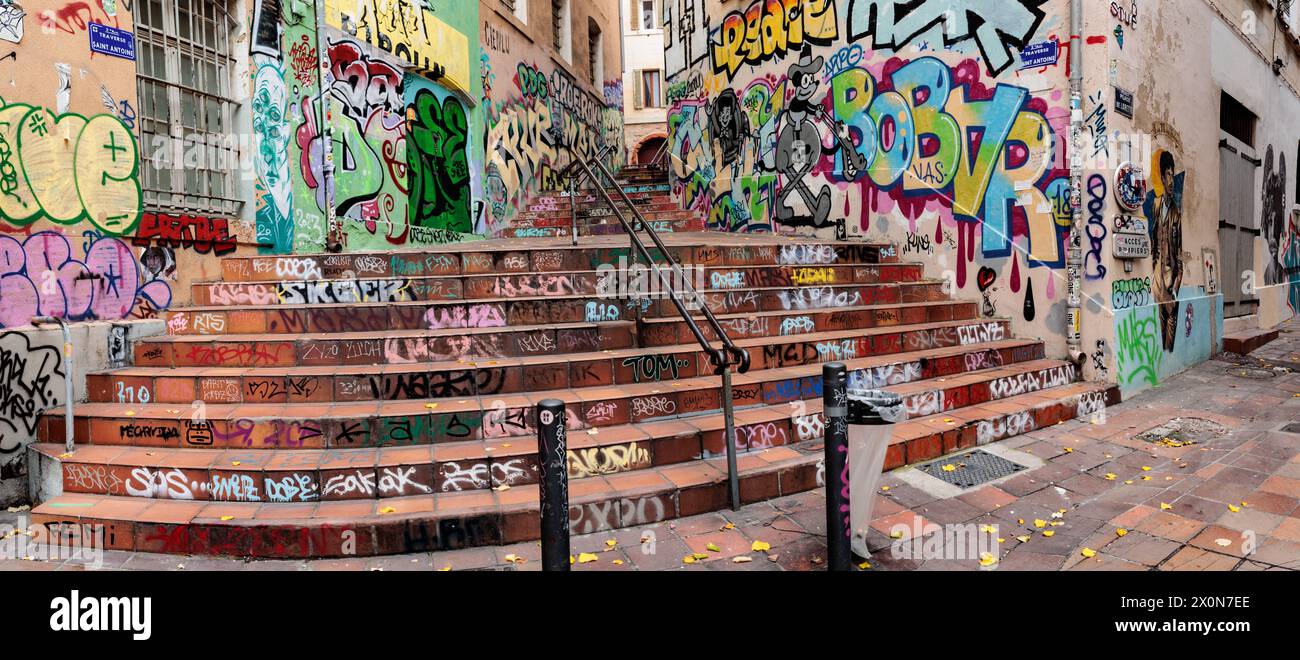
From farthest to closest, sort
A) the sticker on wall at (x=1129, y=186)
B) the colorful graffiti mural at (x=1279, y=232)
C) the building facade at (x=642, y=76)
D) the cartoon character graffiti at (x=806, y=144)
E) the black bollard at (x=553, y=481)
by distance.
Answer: the building facade at (x=642, y=76) < the colorful graffiti mural at (x=1279, y=232) < the cartoon character graffiti at (x=806, y=144) < the sticker on wall at (x=1129, y=186) < the black bollard at (x=553, y=481)

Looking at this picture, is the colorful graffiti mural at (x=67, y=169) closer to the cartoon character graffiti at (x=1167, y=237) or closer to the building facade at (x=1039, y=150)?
the building facade at (x=1039, y=150)

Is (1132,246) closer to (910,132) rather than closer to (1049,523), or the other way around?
(910,132)

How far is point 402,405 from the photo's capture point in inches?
179

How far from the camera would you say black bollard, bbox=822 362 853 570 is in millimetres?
3129

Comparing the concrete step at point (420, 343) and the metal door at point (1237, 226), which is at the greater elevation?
the metal door at point (1237, 226)

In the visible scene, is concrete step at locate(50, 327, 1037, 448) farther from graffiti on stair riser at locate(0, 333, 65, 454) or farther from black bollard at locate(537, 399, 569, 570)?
black bollard at locate(537, 399, 569, 570)

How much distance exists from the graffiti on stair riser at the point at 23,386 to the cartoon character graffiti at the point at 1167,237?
9674 mm

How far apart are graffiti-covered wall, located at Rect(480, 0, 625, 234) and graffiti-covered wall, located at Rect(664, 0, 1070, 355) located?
2965 mm

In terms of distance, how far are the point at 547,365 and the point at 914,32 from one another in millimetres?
6128

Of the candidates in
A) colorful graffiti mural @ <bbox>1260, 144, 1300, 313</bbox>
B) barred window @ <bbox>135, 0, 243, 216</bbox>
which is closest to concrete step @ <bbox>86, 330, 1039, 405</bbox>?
barred window @ <bbox>135, 0, 243, 216</bbox>

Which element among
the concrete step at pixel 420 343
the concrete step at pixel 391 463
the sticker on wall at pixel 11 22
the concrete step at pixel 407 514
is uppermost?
the sticker on wall at pixel 11 22

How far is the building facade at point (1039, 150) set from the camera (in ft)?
21.6

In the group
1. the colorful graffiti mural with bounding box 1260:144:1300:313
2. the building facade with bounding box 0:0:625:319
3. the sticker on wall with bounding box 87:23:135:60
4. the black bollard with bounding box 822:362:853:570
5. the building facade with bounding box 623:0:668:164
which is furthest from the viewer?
the building facade with bounding box 623:0:668:164

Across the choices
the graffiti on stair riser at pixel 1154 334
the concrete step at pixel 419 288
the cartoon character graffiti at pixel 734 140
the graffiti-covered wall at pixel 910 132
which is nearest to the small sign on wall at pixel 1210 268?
the graffiti on stair riser at pixel 1154 334
